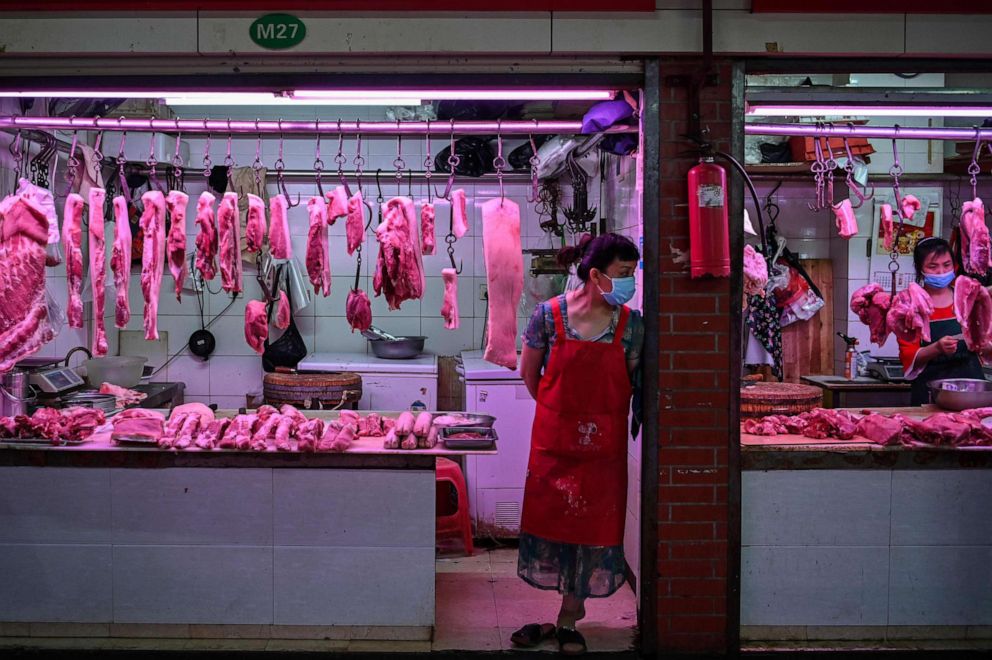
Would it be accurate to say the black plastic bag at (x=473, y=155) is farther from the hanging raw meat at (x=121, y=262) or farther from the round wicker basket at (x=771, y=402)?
the round wicker basket at (x=771, y=402)

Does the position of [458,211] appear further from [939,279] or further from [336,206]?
[939,279]

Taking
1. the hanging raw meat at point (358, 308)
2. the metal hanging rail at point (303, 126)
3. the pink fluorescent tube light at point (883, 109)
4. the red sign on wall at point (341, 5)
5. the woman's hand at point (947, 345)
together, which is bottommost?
the woman's hand at point (947, 345)

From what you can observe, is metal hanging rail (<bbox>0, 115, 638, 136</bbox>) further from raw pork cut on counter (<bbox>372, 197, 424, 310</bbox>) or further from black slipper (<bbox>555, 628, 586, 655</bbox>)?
black slipper (<bbox>555, 628, 586, 655</bbox>)

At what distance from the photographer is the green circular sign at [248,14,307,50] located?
4031 mm

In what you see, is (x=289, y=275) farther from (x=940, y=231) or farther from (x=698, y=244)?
(x=940, y=231)

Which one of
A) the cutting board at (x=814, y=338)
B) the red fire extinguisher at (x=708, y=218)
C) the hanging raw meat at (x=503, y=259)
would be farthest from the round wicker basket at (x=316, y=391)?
the cutting board at (x=814, y=338)

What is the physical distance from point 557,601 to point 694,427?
150cm

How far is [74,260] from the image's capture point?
463 centimetres

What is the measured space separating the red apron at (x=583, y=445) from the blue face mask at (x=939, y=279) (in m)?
2.42

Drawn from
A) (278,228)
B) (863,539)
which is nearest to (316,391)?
(278,228)

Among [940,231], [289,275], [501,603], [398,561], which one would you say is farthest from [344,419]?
[940,231]

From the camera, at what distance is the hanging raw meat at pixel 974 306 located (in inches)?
192

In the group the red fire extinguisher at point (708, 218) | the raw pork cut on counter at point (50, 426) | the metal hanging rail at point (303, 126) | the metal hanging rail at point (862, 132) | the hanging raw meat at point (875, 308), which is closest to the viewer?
the red fire extinguisher at point (708, 218)

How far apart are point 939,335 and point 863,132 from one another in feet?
5.61
